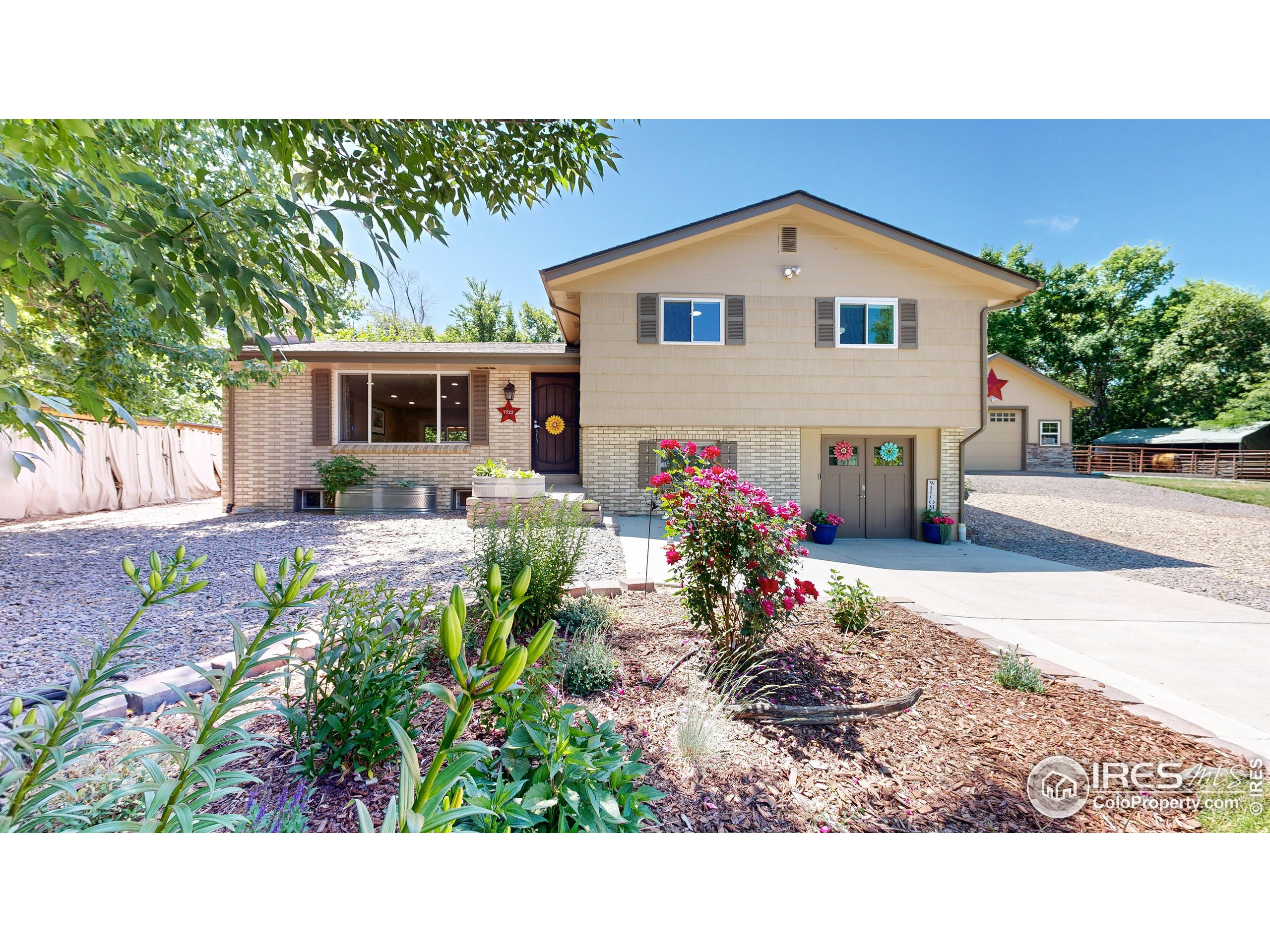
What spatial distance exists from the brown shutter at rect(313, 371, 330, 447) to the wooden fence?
22.9 metres

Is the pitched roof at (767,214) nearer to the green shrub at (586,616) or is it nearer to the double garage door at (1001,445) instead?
the green shrub at (586,616)

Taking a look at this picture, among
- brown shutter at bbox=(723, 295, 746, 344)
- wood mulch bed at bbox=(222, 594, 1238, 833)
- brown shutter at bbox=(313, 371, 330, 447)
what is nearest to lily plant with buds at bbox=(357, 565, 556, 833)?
wood mulch bed at bbox=(222, 594, 1238, 833)

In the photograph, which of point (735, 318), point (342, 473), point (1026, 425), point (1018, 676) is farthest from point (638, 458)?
point (1026, 425)

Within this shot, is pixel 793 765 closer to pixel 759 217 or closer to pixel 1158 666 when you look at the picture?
pixel 1158 666

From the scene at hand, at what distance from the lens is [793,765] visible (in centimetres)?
163

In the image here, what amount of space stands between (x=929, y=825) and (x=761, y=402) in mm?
6422

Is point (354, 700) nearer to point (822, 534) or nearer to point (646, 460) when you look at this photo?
point (646, 460)

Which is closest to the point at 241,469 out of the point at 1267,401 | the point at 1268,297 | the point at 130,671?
the point at 130,671

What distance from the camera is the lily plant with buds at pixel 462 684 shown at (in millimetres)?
445

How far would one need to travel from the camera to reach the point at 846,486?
7461 millimetres

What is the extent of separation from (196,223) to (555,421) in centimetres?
784

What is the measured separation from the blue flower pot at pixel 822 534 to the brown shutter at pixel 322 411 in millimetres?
8144

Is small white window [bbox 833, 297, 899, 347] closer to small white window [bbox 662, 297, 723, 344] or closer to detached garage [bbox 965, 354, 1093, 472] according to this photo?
small white window [bbox 662, 297, 723, 344]

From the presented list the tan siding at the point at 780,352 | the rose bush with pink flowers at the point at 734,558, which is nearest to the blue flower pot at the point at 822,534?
the tan siding at the point at 780,352
